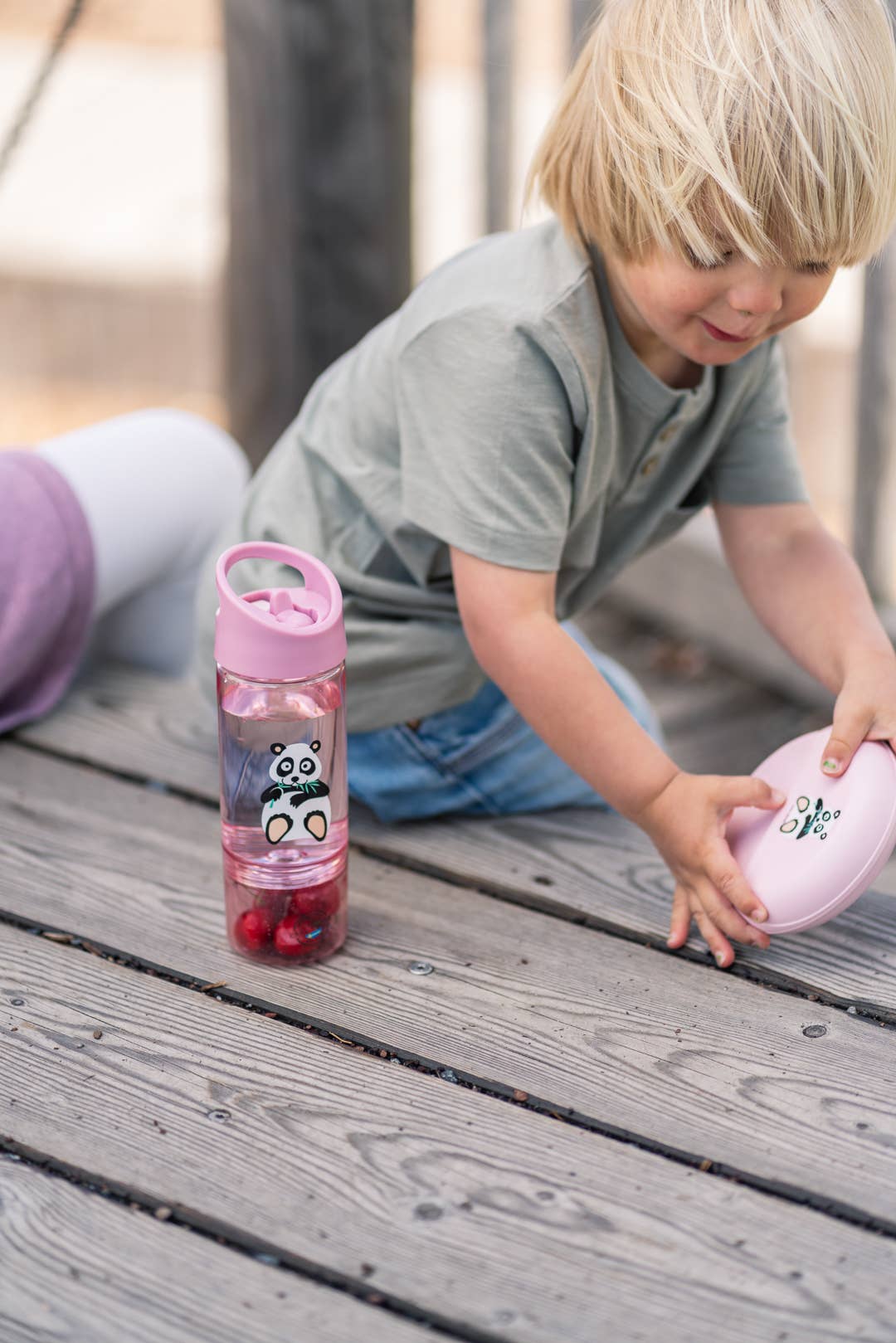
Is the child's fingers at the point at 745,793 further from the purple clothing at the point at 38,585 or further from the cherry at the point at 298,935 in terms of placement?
the purple clothing at the point at 38,585

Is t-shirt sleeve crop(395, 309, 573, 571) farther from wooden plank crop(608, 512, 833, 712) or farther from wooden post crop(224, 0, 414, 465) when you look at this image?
wooden plank crop(608, 512, 833, 712)

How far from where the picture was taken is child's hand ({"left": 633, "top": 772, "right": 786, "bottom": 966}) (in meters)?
1.21

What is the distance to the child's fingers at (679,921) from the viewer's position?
1.24 m

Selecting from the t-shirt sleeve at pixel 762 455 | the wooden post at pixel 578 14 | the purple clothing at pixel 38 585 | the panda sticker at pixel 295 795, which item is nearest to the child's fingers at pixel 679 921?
the panda sticker at pixel 295 795

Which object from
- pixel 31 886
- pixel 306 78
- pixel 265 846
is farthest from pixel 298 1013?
pixel 306 78

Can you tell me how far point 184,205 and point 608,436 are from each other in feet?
5.29

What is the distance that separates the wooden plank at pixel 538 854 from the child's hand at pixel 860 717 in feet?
0.53

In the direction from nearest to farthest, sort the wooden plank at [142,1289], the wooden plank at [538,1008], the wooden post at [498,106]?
the wooden plank at [142,1289] < the wooden plank at [538,1008] < the wooden post at [498,106]

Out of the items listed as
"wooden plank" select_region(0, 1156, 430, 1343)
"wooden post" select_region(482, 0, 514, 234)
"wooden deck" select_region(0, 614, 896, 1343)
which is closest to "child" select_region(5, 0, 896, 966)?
"wooden deck" select_region(0, 614, 896, 1343)

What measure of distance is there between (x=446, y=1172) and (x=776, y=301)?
696mm

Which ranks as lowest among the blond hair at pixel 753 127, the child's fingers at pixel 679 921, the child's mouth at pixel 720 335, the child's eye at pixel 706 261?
the child's fingers at pixel 679 921

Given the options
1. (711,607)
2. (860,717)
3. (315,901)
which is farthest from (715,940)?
(711,607)

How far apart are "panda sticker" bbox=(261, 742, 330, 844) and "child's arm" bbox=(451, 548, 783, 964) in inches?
8.3

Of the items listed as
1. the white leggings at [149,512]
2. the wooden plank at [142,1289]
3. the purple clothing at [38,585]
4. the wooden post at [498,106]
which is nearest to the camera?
the wooden plank at [142,1289]
